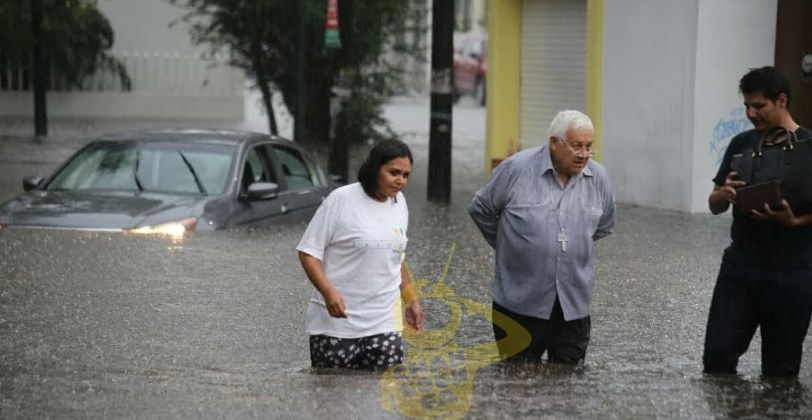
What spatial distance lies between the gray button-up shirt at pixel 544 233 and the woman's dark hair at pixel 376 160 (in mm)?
556

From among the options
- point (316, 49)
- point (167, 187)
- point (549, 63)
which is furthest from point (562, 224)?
point (316, 49)

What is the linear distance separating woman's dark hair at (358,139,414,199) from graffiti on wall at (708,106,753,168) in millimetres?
11308

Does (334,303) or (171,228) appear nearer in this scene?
(334,303)

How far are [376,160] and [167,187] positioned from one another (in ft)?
22.6

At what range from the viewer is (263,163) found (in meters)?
14.6

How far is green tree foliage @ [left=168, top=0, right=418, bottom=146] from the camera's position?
82.4ft

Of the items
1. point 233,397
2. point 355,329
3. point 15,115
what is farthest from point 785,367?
point 15,115

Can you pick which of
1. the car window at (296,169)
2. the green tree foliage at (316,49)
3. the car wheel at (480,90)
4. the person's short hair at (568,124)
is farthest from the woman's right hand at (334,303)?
the car wheel at (480,90)

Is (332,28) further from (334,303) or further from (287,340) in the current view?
(334,303)

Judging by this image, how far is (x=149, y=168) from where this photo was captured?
14.0m

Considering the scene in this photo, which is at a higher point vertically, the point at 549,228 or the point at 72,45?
the point at 549,228

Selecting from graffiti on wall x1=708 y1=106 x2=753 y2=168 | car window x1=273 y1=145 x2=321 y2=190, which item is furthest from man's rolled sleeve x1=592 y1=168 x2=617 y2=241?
graffiti on wall x1=708 y1=106 x2=753 y2=168

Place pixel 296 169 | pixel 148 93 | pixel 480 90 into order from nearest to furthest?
pixel 296 169, pixel 148 93, pixel 480 90

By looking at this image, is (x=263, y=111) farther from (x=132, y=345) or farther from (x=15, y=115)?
(x=132, y=345)
